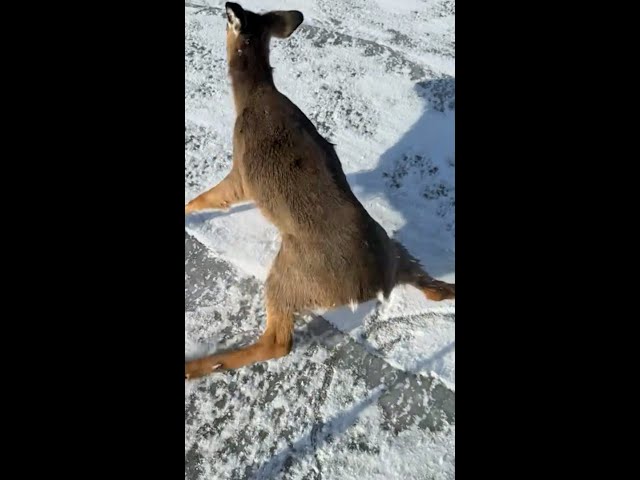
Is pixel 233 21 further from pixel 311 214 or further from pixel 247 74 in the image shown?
pixel 311 214

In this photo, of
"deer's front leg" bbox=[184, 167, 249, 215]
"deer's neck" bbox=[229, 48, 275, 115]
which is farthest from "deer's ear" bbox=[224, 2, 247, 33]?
"deer's front leg" bbox=[184, 167, 249, 215]

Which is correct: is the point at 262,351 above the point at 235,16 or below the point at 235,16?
below

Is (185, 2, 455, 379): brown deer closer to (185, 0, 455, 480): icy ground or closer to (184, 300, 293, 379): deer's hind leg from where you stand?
(184, 300, 293, 379): deer's hind leg

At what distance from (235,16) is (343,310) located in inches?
73.0

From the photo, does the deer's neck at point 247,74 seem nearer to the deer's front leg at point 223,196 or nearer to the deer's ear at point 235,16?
the deer's ear at point 235,16

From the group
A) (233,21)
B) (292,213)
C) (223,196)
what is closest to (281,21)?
(233,21)

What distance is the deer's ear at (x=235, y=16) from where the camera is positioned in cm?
280

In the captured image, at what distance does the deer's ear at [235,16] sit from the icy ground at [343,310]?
914mm

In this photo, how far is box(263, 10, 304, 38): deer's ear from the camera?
10.4 ft

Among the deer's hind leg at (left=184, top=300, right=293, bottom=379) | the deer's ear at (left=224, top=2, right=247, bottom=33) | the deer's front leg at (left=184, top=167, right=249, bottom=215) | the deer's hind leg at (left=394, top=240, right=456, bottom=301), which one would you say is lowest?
the deer's hind leg at (left=184, top=300, right=293, bottom=379)

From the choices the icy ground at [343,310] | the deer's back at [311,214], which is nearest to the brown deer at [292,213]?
the deer's back at [311,214]

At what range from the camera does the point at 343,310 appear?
291 centimetres
